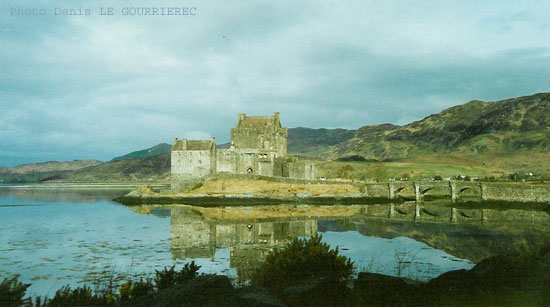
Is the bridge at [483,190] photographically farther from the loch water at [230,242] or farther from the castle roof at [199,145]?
the castle roof at [199,145]

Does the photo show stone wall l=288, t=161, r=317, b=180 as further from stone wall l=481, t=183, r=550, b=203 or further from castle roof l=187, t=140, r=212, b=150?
stone wall l=481, t=183, r=550, b=203

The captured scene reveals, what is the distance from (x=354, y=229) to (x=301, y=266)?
23.6 meters

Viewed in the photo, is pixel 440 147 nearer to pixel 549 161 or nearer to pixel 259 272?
pixel 549 161

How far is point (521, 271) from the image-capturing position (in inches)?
540

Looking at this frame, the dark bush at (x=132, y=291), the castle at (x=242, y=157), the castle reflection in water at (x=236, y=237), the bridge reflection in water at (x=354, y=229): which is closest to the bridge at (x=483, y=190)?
the bridge reflection in water at (x=354, y=229)

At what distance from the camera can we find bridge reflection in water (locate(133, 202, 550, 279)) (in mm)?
25312

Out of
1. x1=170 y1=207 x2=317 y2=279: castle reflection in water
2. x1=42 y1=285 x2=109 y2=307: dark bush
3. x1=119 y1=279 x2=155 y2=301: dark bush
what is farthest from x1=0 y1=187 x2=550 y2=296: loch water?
x1=42 y1=285 x2=109 y2=307: dark bush

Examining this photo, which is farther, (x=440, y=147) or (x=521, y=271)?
(x=440, y=147)

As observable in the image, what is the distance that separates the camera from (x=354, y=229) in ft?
121

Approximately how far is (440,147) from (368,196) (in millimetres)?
141953

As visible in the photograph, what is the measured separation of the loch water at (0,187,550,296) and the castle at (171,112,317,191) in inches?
1066

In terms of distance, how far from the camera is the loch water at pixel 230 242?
19.7m

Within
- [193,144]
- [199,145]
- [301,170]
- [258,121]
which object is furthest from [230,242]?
[258,121]

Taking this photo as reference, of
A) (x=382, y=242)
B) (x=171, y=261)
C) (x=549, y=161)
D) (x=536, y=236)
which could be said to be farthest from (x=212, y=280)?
(x=549, y=161)
